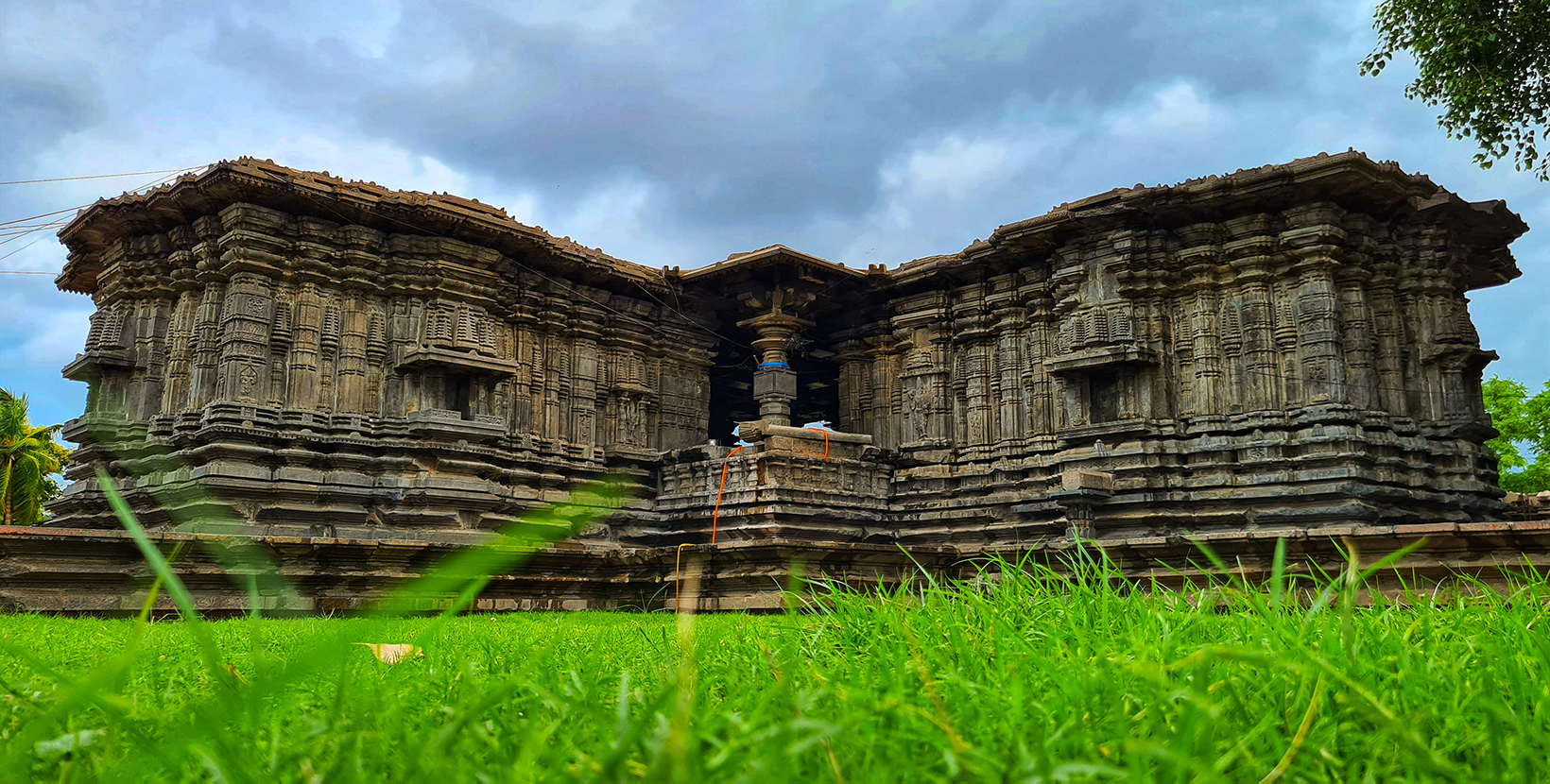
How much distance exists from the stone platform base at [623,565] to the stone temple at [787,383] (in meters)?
0.09

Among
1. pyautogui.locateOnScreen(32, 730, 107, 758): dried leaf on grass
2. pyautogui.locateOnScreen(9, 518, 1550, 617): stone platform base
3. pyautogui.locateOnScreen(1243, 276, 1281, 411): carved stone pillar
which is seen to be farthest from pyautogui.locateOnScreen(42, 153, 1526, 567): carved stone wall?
pyautogui.locateOnScreen(32, 730, 107, 758): dried leaf on grass

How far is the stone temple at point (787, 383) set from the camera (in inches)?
535

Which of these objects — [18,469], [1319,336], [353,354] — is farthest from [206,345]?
[18,469]

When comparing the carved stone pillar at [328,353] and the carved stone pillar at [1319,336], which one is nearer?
the carved stone pillar at [1319,336]

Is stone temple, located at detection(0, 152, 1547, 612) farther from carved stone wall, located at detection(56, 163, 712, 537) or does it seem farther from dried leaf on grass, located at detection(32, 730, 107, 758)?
dried leaf on grass, located at detection(32, 730, 107, 758)

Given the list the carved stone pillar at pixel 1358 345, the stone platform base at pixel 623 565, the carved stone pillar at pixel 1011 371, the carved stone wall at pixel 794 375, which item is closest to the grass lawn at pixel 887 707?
the stone platform base at pixel 623 565

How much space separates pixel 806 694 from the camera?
6.06 feet

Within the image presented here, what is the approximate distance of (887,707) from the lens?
5.20 ft

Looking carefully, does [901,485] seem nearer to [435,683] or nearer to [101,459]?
[101,459]

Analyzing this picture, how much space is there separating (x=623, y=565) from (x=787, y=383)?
486cm

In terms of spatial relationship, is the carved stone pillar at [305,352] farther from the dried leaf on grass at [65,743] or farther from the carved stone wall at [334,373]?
the dried leaf on grass at [65,743]

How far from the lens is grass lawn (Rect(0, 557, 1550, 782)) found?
140 centimetres

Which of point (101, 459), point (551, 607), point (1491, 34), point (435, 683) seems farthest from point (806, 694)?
point (101, 459)

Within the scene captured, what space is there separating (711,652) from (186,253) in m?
15.2
